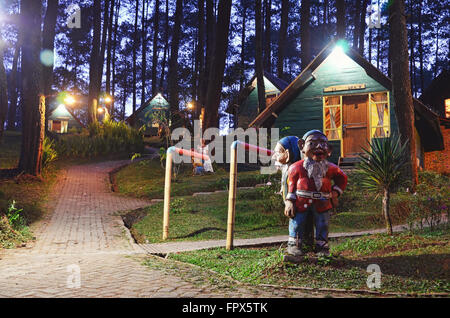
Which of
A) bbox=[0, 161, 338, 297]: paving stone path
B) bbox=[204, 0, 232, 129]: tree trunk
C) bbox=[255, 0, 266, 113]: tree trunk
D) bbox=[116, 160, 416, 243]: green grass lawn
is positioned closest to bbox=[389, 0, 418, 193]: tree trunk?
bbox=[116, 160, 416, 243]: green grass lawn

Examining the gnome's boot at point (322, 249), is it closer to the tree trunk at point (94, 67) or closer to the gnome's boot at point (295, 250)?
the gnome's boot at point (295, 250)

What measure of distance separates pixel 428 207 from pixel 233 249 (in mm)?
4131

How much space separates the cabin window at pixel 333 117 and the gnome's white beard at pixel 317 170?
13.3 meters

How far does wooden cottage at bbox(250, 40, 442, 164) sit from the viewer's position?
16625 mm

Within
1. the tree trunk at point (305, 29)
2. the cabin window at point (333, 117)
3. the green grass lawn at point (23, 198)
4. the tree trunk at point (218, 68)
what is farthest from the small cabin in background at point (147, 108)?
the cabin window at point (333, 117)

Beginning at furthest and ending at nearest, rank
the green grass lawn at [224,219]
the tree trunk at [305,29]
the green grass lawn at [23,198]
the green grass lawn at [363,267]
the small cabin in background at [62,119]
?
the small cabin in background at [62,119]
the tree trunk at [305,29]
the green grass lawn at [224,219]
the green grass lawn at [23,198]
the green grass lawn at [363,267]

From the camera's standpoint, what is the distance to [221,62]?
17.7 meters

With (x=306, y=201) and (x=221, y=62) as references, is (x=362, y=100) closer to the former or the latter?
(x=221, y=62)

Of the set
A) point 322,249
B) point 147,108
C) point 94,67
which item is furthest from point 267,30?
point 322,249

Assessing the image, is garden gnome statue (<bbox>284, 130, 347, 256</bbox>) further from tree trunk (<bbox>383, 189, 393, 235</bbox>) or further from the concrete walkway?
the concrete walkway

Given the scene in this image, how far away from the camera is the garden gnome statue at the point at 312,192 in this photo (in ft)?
14.5

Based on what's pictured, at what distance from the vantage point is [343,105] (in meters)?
17.3

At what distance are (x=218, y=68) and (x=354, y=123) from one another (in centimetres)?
663

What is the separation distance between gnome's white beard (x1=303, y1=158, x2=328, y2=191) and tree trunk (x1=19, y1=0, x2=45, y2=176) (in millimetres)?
12754
